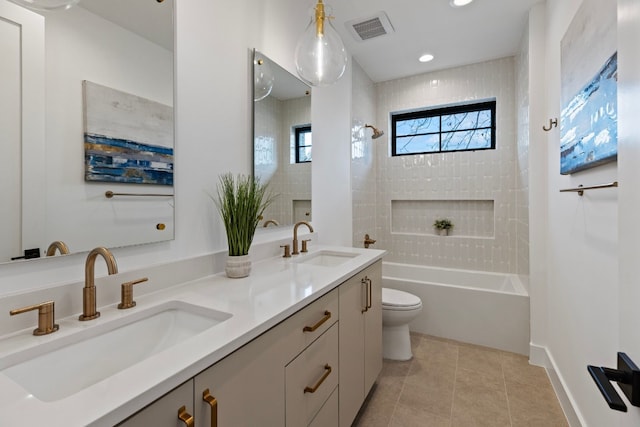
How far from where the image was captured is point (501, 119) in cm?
308

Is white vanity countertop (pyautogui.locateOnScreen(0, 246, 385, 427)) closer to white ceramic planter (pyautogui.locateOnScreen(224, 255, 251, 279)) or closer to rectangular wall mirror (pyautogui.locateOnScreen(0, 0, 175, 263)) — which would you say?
white ceramic planter (pyautogui.locateOnScreen(224, 255, 251, 279))

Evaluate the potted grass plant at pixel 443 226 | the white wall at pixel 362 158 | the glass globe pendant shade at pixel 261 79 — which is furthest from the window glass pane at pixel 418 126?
the glass globe pendant shade at pixel 261 79

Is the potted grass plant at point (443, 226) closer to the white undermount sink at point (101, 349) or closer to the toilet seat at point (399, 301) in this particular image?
the toilet seat at point (399, 301)

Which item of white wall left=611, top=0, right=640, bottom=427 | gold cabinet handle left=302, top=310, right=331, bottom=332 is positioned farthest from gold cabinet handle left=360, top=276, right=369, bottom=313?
white wall left=611, top=0, right=640, bottom=427

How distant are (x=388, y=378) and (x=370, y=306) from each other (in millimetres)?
747

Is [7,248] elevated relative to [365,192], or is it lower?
lower

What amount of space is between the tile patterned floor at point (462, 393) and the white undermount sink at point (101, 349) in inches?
49.4

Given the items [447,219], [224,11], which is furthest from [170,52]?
[447,219]

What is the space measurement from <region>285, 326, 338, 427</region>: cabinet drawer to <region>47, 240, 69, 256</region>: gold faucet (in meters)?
0.80

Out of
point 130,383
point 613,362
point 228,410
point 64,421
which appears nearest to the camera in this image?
point 64,421

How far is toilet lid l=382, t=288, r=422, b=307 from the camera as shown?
2277 mm

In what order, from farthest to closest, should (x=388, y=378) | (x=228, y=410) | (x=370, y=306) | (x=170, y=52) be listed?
(x=388, y=378), (x=370, y=306), (x=170, y=52), (x=228, y=410)

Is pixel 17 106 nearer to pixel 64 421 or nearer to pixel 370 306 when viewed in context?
pixel 64 421

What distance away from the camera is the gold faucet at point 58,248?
91 cm
